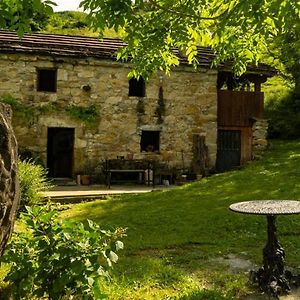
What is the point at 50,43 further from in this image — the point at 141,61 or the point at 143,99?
the point at 141,61

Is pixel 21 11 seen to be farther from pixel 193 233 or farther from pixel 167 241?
pixel 193 233

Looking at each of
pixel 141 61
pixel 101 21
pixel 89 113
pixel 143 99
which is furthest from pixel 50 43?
pixel 101 21

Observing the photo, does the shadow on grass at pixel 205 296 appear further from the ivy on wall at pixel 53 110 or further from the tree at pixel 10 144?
the ivy on wall at pixel 53 110

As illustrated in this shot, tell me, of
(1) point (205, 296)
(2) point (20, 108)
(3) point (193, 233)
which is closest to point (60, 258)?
(1) point (205, 296)

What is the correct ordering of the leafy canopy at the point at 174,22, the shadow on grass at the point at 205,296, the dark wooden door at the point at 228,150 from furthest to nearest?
1. the dark wooden door at the point at 228,150
2. the shadow on grass at the point at 205,296
3. the leafy canopy at the point at 174,22

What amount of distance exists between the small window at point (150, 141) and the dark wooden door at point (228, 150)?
2.83 m

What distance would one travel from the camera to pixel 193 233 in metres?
7.77

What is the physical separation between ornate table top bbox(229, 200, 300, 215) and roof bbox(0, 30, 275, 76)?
37.9ft

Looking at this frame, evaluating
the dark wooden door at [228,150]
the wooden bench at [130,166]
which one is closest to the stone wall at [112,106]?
the wooden bench at [130,166]

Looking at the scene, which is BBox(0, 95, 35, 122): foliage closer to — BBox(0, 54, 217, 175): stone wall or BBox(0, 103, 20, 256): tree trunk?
BBox(0, 54, 217, 175): stone wall

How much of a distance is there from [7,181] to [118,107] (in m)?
12.1

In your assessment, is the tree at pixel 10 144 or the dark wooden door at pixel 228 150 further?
the dark wooden door at pixel 228 150

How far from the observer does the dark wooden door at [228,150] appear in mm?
17422

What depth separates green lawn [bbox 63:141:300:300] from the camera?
201 inches
